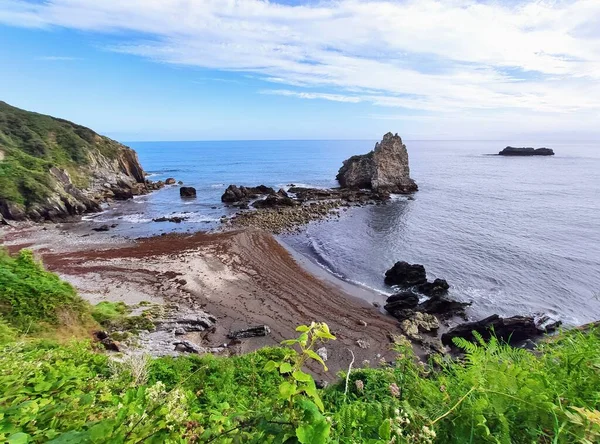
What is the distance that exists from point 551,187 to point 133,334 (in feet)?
264

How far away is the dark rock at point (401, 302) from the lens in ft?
67.8

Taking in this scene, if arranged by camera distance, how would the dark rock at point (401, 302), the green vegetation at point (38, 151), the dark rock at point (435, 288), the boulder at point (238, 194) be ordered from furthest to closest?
the boulder at point (238, 194) < the green vegetation at point (38, 151) < the dark rock at point (435, 288) < the dark rock at point (401, 302)

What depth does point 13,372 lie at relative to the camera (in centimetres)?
316

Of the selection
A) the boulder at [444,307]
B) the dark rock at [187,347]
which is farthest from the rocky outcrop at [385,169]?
the dark rock at [187,347]

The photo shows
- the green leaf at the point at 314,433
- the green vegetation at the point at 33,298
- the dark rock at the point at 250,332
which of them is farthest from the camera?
the dark rock at the point at 250,332

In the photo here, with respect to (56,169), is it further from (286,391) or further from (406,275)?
(286,391)

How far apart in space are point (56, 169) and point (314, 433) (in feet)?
180

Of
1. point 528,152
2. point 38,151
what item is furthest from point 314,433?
point 528,152

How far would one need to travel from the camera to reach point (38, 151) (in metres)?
51.2

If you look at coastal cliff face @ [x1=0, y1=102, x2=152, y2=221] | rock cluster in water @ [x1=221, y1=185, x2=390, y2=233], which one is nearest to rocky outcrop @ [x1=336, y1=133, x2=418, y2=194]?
rock cluster in water @ [x1=221, y1=185, x2=390, y2=233]

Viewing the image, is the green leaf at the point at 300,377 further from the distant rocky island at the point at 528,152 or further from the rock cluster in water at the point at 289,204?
the distant rocky island at the point at 528,152

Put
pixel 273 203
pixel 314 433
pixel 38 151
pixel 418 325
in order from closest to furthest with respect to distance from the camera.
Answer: pixel 314 433
pixel 418 325
pixel 273 203
pixel 38 151

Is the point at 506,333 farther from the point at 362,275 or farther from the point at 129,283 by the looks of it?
the point at 129,283

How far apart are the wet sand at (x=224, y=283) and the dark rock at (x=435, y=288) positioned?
464cm
